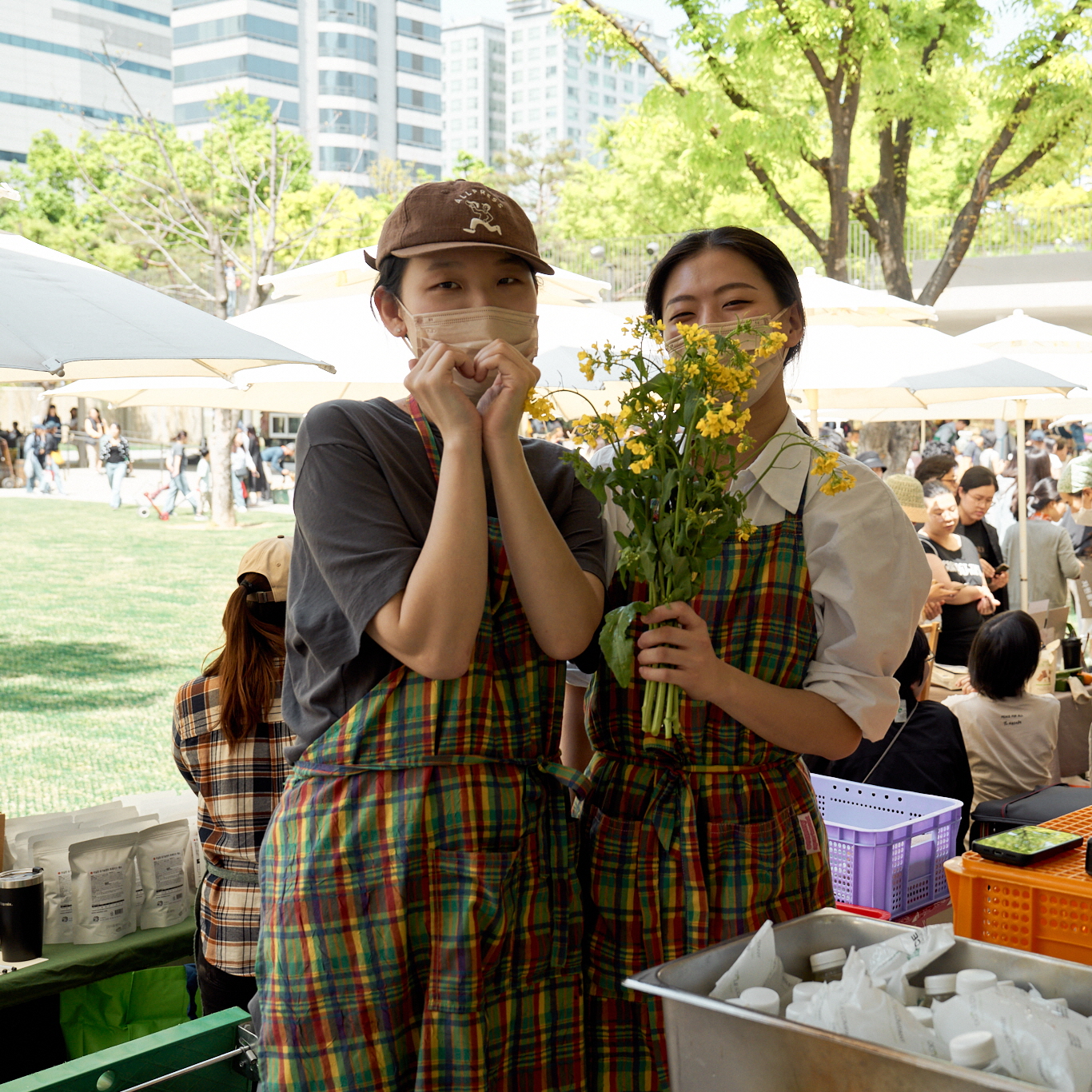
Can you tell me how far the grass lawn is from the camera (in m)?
7.16

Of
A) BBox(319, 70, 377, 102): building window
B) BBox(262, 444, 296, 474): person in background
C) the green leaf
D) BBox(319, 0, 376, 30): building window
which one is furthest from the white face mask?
BBox(319, 0, 376, 30): building window

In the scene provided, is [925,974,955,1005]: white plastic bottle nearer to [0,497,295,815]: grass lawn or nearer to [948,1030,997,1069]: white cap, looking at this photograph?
[948,1030,997,1069]: white cap

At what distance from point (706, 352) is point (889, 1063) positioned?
900 millimetres

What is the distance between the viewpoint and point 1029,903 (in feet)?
6.72

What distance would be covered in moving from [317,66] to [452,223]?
300ft

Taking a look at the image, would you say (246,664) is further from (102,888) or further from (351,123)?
(351,123)

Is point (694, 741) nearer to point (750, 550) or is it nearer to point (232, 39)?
point (750, 550)

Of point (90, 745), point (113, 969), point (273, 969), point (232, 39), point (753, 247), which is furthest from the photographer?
point (232, 39)

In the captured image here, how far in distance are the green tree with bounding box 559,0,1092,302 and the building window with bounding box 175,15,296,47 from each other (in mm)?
78331

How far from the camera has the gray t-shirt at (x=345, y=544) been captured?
1456 millimetres

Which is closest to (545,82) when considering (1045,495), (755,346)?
(1045,495)

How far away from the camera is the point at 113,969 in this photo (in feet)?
10.3

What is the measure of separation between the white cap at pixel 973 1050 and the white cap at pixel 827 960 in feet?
0.92

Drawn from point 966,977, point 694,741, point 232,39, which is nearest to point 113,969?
point 694,741
